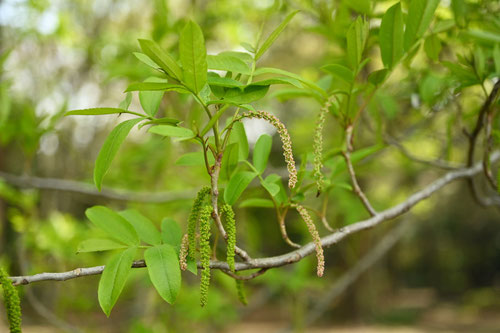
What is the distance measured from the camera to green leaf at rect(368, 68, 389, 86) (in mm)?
1089

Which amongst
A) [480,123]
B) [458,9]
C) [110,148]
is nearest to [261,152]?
[110,148]

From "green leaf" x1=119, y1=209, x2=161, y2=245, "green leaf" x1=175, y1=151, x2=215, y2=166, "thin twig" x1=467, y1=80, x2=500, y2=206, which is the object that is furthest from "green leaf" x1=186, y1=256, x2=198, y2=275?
"thin twig" x1=467, y1=80, x2=500, y2=206

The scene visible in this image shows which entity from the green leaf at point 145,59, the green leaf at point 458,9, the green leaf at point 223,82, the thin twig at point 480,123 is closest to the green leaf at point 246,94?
the green leaf at point 223,82

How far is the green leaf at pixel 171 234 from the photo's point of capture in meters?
0.99

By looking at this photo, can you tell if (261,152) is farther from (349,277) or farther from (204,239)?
(349,277)

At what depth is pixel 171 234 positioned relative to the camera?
39.6 inches

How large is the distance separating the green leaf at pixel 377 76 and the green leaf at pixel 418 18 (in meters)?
0.09

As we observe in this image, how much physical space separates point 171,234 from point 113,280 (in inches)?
7.3

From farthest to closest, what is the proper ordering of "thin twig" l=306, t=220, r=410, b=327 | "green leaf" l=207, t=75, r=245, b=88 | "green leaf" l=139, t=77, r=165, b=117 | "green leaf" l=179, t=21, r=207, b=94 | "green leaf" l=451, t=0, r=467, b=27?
"thin twig" l=306, t=220, r=410, b=327 → "green leaf" l=451, t=0, r=467, b=27 → "green leaf" l=139, t=77, r=165, b=117 → "green leaf" l=207, t=75, r=245, b=88 → "green leaf" l=179, t=21, r=207, b=94

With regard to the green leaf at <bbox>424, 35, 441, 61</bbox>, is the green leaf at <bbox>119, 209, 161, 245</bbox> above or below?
below

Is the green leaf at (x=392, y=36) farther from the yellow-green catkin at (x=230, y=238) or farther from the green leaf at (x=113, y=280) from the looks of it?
the green leaf at (x=113, y=280)

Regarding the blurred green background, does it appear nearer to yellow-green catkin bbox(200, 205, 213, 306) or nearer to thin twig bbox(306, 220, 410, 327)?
thin twig bbox(306, 220, 410, 327)

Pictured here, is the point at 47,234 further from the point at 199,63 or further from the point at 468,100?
the point at 468,100

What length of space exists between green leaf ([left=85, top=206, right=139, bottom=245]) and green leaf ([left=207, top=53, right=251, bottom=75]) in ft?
1.29
